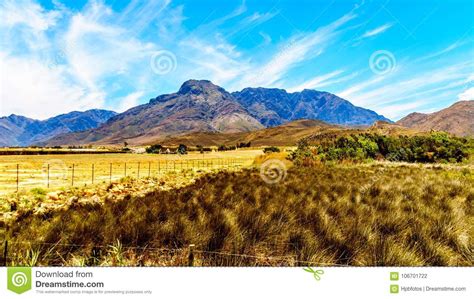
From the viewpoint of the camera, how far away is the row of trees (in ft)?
87.4

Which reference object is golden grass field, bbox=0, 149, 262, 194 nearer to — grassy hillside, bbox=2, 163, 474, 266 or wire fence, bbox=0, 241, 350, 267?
grassy hillside, bbox=2, 163, 474, 266

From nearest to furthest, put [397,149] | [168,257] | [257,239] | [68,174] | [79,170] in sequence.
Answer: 1. [168,257]
2. [257,239]
3. [68,174]
4. [397,149]
5. [79,170]

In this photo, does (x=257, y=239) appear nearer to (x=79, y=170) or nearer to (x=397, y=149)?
(x=397, y=149)

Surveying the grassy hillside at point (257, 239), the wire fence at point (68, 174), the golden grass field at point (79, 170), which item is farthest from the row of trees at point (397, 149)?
the grassy hillside at point (257, 239)

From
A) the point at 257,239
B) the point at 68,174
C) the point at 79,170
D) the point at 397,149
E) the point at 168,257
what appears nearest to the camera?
the point at 168,257

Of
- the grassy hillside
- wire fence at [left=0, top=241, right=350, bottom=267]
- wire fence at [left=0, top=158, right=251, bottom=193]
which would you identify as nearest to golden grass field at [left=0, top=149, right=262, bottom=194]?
wire fence at [left=0, top=158, right=251, bottom=193]

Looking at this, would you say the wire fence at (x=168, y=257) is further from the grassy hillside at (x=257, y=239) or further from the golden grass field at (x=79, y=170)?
the golden grass field at (x=79, y=170)

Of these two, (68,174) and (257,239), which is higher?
(257,239)

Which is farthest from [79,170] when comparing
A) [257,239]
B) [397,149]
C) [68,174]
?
[257,239]

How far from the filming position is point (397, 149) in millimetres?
30266
